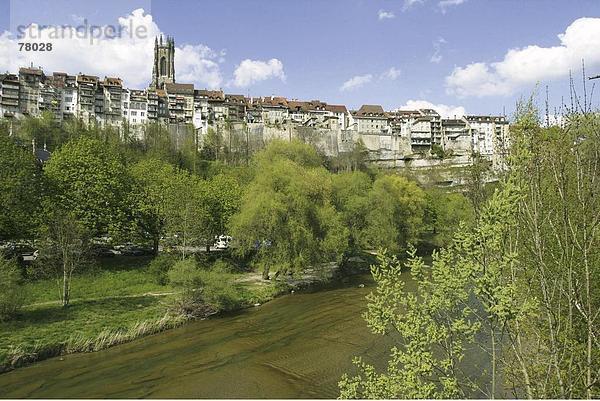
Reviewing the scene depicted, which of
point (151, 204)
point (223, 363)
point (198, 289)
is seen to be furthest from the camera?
point (151, 204)

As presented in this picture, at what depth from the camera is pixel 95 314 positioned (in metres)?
23.8

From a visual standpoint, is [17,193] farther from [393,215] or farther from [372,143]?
[372,143]

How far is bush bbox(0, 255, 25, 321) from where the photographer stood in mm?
20653

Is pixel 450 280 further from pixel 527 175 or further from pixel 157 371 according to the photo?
pixel 157 371

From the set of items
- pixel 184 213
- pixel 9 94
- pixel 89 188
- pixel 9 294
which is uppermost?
pixel 9 94

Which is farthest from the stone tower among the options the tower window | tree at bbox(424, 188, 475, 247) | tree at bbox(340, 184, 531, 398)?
tree at bbox(340, 184, 531, 398)

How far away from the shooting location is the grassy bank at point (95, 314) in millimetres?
19688

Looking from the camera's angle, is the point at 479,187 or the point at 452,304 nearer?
the point at 452,304

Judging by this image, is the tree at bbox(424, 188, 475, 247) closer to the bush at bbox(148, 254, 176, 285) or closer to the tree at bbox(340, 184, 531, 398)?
the bush at bbox(148, 254, 176, 285)

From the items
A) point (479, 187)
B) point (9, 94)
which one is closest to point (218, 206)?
point (479, 187)

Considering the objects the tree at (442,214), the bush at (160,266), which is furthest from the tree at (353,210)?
the bush at (160,266)

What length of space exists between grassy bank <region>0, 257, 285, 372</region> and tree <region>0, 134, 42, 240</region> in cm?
495

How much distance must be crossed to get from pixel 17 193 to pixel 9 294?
12347mm

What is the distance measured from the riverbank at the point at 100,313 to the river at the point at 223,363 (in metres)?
0.65
